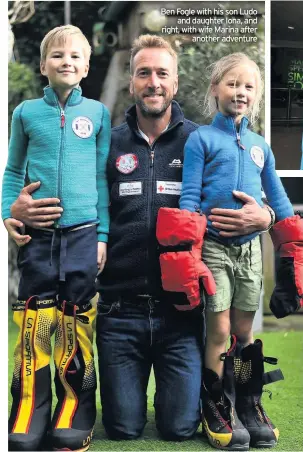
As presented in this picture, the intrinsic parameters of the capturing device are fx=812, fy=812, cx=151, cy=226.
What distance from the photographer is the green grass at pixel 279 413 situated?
325 centimetres

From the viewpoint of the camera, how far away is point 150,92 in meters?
3.26

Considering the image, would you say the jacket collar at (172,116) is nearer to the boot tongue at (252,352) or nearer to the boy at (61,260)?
the boy at (61,260)

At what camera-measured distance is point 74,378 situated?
3217mm

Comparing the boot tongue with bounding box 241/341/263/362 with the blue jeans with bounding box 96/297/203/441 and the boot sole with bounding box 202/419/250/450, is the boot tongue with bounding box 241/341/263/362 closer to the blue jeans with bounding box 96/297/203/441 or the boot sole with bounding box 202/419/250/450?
the blue jeans with bounding box 96/297/203/441

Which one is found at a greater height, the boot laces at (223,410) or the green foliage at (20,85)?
the green foliage at (20,85)

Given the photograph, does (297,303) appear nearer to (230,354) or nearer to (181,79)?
(230,354)

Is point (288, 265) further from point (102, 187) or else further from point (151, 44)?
point (151, 44)

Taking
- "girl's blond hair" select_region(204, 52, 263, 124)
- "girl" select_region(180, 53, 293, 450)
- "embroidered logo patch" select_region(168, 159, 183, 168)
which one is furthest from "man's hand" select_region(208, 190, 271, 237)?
"girl's blond hair" select_region(204, 52, 263, 124)

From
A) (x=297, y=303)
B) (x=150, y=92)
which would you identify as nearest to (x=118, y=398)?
(x=297, y=303)

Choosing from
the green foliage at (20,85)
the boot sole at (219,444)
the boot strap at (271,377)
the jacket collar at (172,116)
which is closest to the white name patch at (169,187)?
the jacket collar at (172,116)

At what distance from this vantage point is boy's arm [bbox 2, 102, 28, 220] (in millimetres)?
3270

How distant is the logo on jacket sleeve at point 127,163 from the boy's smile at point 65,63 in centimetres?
35

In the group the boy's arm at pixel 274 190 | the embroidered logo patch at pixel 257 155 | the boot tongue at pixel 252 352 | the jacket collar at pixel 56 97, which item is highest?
the jacket collar at pixel 56 97

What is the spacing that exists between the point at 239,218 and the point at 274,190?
0.23 meters
